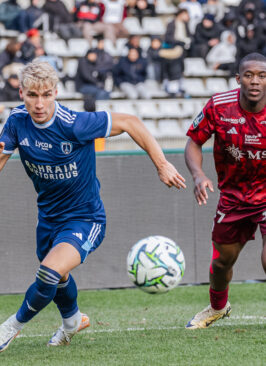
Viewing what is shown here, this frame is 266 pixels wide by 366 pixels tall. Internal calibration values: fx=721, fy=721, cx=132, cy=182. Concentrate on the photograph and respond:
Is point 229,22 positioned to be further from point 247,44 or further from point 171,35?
point 171,35

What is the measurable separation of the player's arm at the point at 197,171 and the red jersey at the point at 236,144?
7cm

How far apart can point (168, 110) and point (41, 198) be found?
33.3ft

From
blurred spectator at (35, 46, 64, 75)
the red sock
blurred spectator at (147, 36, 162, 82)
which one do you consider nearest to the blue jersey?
the red sock

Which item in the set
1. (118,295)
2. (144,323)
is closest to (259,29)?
(118,295)

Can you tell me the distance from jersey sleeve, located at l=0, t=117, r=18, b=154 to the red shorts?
1865mm

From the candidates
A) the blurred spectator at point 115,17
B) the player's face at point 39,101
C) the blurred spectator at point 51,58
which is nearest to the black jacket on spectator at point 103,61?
the blurred spectator at point 51,58

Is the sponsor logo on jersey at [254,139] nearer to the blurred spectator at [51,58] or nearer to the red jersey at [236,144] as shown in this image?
the red jersey at [236,144]

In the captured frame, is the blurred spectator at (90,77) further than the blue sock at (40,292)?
Yes

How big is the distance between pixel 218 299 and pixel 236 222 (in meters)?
0.92

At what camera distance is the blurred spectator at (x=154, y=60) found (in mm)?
16625

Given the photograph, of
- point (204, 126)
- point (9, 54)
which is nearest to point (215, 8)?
point (9, 54)

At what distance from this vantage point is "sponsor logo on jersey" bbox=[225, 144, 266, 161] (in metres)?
5.91

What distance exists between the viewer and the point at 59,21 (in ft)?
57.3

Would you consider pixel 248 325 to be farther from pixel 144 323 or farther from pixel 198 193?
pixel 198 193
